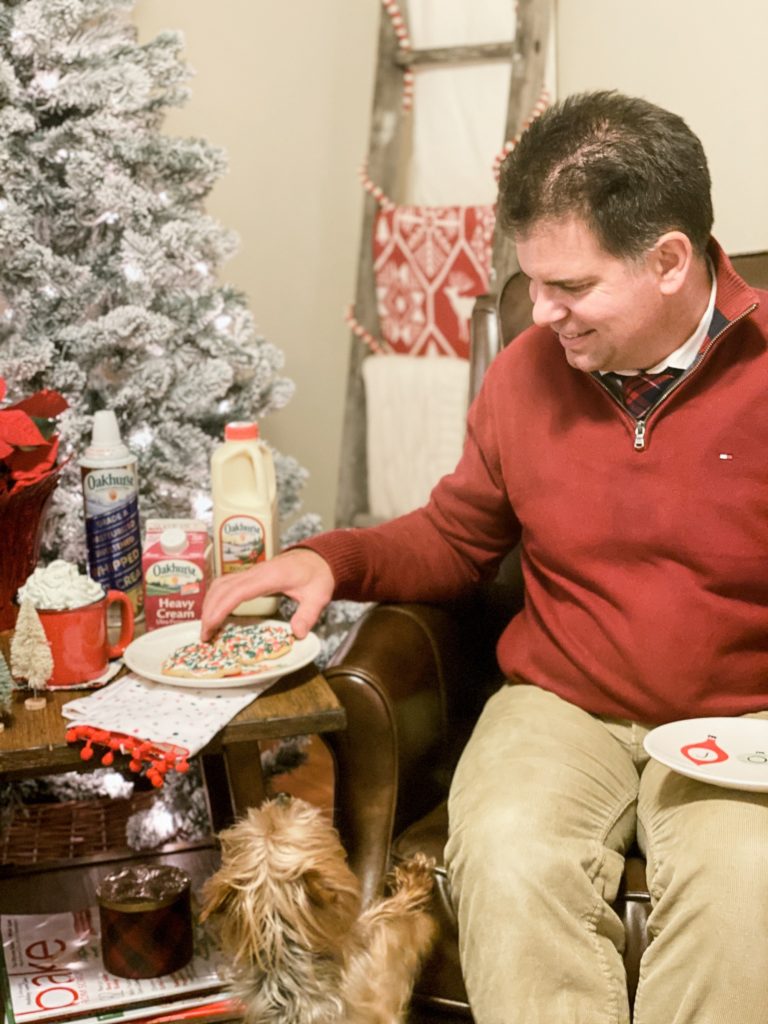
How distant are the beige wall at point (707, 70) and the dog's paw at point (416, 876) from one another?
4.90 feet

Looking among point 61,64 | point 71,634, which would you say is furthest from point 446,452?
point 71,634

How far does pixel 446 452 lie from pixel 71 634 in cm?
139

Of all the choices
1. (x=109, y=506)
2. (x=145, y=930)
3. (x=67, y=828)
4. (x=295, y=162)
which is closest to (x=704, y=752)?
(x=145, y=930)

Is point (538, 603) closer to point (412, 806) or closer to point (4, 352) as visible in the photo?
point (412, 806)

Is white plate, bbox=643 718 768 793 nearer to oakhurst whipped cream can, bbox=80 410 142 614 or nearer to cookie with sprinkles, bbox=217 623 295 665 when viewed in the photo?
cookie with sprinkles, bbox=217 623 295 665

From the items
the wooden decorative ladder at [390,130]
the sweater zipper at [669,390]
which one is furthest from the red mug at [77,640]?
the wooden decorative ladder at [390,130]

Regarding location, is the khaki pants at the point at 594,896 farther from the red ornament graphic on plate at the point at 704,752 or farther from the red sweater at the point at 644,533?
the red sweater at the point at 644,533

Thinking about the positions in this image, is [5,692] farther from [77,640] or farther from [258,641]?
[258,641]

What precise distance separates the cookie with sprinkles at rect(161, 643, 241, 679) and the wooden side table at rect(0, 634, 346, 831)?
5 cm

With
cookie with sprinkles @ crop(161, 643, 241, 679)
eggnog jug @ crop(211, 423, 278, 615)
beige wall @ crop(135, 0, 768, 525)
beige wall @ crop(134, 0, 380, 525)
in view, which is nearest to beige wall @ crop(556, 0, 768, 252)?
beige wall @ crop(135, 0, 768, 525)

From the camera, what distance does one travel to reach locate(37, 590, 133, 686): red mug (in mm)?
1473

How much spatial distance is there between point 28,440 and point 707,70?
5.22 ft

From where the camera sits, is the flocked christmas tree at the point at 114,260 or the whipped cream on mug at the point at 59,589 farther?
the flocked christmas tree at the point at 114,260

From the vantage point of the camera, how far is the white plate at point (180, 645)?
4.76 ft
